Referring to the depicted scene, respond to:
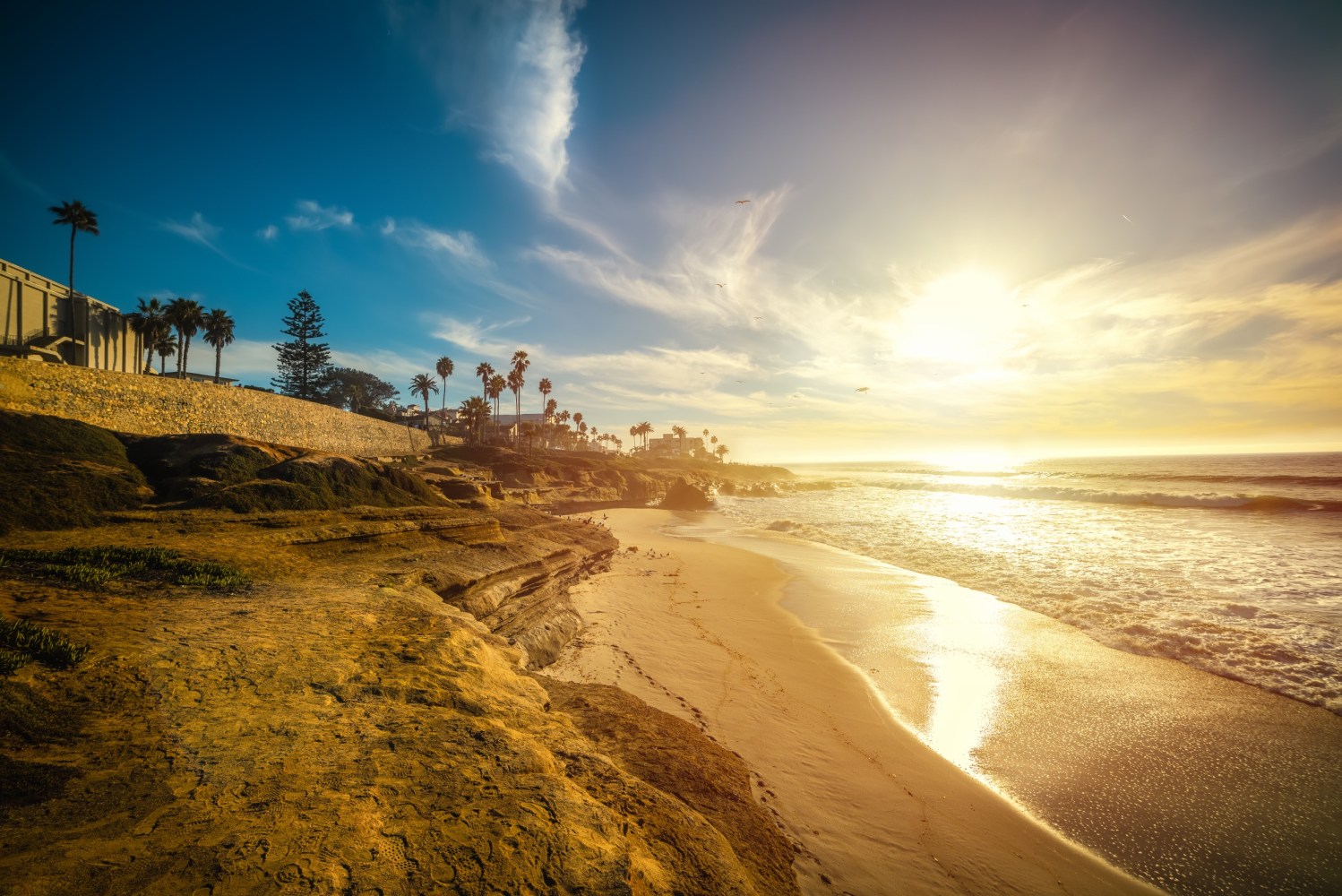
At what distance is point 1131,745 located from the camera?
7.73 metres

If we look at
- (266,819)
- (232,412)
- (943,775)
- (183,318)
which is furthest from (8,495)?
(183,318)

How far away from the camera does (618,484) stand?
6003cm

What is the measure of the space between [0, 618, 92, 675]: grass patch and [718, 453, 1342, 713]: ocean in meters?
18.7

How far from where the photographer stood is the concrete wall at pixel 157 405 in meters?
19.5

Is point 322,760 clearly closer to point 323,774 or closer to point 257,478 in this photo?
point 323,774

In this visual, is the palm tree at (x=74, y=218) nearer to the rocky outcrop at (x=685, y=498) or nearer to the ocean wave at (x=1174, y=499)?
the rocky outcrop at (x=685, y=498)

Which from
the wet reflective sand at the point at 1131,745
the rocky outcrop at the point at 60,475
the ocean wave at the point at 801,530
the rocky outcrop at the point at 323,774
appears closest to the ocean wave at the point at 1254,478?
the ocean wave at the point at 801,530

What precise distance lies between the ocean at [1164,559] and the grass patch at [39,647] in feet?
61.4

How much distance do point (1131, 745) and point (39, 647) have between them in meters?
14.5

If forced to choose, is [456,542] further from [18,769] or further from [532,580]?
[18,769]

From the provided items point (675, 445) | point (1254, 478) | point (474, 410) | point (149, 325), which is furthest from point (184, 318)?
point (675, 445)

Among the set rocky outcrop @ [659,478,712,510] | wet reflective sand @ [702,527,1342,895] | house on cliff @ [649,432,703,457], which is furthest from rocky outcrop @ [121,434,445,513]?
house on cliff @ [649,432,703,457]

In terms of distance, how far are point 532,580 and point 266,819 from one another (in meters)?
9.77

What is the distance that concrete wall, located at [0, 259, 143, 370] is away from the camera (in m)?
30.8
